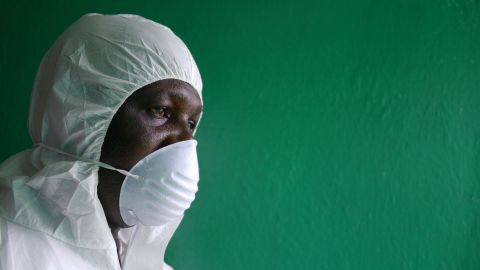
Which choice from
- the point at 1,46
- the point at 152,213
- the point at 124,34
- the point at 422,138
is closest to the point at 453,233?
the point at 422,138

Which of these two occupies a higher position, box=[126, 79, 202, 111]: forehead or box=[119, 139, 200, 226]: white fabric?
box=[126, 79, 202, 111]: forehead

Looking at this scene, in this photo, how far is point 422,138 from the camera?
1251 mm

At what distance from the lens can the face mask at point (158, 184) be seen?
3.04 feet

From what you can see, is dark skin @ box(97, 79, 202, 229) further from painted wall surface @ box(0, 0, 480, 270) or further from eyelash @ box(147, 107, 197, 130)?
painted wall surface @ box(0, 0, 480, 270)

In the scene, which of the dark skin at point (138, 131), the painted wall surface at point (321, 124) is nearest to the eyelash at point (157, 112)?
the dark skin at point (138, 131)

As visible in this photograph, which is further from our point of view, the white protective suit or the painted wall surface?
the painted wall surface

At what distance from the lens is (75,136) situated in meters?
0.92

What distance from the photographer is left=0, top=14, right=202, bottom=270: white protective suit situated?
87cm

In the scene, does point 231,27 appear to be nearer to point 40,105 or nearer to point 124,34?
point 124,34

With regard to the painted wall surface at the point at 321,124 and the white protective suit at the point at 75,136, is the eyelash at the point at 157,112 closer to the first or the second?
the white protective suit at the point at 75,136

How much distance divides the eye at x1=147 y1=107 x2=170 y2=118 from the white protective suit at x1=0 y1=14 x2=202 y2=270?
0.17 feet

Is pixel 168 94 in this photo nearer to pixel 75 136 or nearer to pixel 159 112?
pixel 159 112

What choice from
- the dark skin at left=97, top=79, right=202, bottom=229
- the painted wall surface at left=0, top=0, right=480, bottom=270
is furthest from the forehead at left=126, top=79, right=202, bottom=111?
the painted wall surface at left=0, top=0, right=480, bottom=270

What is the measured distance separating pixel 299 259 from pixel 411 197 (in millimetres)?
328
